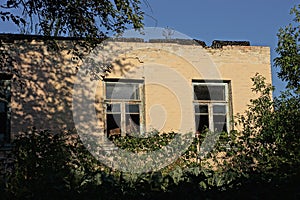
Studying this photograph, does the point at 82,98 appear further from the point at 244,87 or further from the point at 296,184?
the point at 296,184

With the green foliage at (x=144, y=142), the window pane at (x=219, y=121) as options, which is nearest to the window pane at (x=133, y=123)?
the green foliage at (x=144, y=142)

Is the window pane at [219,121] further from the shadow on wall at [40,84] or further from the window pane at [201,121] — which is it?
the shadow on wall at [40,84]

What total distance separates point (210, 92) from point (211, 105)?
37 cm

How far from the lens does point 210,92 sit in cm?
1409

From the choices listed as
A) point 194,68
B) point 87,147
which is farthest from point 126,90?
point 87,147

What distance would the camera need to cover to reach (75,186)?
23.8ft

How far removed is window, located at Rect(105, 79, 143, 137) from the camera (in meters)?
13.3

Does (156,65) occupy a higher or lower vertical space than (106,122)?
higher

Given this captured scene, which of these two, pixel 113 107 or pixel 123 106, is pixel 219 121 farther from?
pixel 113 107

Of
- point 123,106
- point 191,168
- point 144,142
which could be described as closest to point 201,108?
point 123,106

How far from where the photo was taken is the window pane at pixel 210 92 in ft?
46.0

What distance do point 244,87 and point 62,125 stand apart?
16.9ft

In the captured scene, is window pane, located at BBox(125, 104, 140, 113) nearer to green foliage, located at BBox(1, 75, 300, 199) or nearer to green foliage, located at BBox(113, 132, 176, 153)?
green foliage, located at BBox(1, 75, 300, 199)

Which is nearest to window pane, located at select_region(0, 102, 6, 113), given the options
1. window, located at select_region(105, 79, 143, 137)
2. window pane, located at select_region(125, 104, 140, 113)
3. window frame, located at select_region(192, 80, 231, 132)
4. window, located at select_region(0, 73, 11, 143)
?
window, located at select_region(0, 73, 11, 143)
